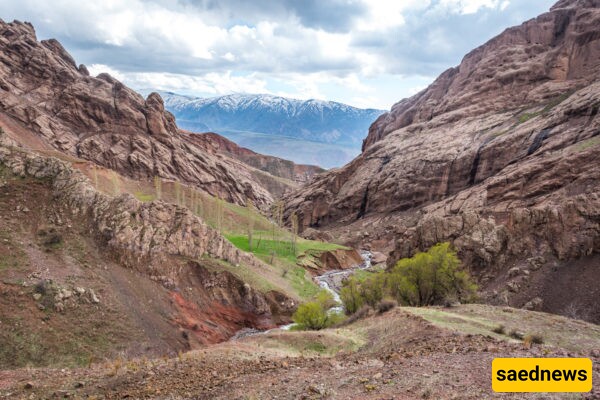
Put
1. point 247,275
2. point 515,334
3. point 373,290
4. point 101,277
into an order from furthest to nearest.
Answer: point 247,275 < point 373,290 < point 101,277 < point 515,334

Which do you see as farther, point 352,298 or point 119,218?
point 119,218

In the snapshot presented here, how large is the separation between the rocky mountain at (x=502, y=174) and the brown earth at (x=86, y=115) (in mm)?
36823

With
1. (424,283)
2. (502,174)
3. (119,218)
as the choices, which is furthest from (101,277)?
(502,174)

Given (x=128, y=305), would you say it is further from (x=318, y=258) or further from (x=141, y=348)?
(x=318, y=258)

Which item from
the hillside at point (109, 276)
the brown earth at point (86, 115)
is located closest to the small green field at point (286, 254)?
the hillside at point (109, 276)

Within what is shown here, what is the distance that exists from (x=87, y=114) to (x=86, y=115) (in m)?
0.39

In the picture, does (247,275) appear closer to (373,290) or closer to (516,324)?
(373,290)

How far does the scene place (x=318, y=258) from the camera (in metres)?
77.0

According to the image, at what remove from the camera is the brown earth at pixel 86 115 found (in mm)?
97188

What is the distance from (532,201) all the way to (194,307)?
50866 millimetres

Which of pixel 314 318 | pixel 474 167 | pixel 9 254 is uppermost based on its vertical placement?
pixel 474 167

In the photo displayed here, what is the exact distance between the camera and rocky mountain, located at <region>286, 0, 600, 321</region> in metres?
34.7

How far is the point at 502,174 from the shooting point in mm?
77875

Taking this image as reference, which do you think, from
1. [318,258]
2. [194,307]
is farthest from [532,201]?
[194,307]
